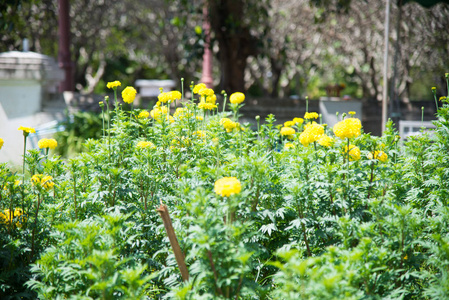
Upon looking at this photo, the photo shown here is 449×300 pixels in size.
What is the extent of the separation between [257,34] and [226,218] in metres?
11.4

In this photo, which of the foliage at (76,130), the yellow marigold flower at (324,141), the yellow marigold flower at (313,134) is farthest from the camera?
the foliage at (76,130)

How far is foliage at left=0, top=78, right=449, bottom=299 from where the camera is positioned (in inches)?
82.4

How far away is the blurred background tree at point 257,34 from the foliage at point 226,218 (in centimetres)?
509

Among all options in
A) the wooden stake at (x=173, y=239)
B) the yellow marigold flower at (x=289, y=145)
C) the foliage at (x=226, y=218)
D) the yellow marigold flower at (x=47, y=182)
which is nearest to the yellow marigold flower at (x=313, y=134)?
the foliage at (x=226, y=218)

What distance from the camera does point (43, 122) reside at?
8.06m

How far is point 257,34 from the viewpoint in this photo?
1301 cm

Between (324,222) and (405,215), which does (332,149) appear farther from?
(405,215)

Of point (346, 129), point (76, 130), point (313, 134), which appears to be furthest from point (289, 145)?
point (76, 130)

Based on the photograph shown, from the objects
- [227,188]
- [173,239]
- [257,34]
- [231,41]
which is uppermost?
[257,34]

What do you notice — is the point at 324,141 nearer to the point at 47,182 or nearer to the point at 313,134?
the point at 313,134

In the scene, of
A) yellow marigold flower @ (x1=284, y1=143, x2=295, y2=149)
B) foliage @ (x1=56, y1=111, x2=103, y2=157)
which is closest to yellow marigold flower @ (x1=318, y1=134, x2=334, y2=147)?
yellow marigold flower @ (x1=284, y1=143, x2=295, y2=149)

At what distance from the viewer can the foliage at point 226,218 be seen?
2092mm

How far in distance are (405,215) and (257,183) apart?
31.1 inches

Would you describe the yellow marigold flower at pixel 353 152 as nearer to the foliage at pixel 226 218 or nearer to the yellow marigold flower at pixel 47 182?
the foliage at pixel 226 218
